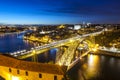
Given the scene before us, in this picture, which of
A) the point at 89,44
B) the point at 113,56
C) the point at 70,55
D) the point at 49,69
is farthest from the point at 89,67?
the point at 89,44

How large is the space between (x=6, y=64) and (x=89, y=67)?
912 centimetres

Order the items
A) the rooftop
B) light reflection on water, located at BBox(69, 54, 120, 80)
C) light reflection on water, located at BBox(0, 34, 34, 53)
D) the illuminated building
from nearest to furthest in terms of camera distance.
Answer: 1. the illuminated building
2. the rooftop
3. light reflection on water, located at BBox(69, 54, 120, 80)
4. light reflection on water, located at BBox(0, 34, 34, 53)

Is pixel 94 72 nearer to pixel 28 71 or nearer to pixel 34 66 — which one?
pixel 34 66

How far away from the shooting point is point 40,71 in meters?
8.12

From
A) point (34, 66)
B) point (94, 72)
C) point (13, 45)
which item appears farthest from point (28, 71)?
point (13, 45)

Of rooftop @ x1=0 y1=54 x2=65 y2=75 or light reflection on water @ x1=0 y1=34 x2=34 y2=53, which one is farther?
light reflection on water @ x1=0 y1=34 x2=34 y2=53

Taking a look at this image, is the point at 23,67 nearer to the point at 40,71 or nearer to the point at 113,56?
the point at 40,71

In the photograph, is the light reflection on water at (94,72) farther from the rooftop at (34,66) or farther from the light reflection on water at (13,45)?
the light reflection on water at (13,45)

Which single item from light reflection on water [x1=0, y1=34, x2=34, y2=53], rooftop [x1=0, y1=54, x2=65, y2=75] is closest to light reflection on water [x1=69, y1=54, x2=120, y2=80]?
rooftop [x1=0, y1=54, x2=65, y2=75]

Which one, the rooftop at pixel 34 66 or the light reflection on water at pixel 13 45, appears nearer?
the rooftop at pixel 34 66

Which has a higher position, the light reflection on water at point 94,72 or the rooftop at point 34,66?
the rooftop at point 34,66

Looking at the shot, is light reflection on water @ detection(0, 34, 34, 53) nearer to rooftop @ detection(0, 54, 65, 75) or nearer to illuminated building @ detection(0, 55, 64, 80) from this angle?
rooftop @ detection(0, 54, 65, 75)

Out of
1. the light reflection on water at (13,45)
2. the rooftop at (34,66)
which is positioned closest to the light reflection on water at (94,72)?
the rooftop at (34,66)

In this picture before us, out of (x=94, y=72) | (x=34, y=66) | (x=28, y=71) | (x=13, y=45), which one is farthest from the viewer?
(x=13, y=45)
